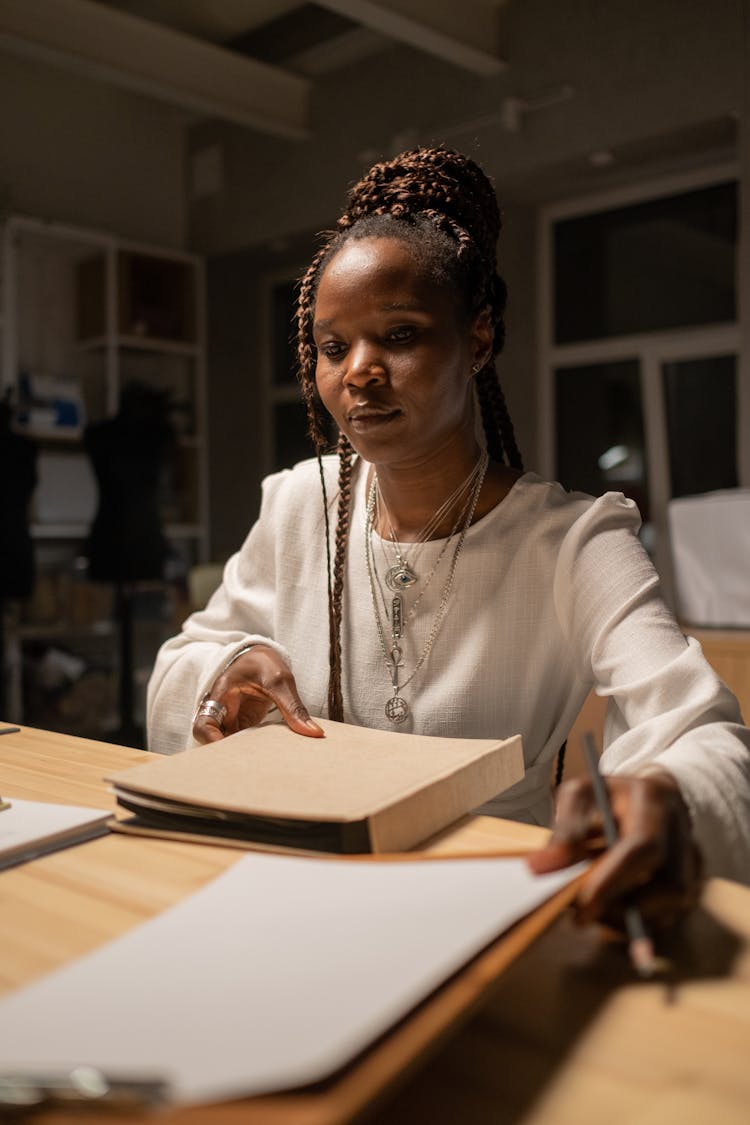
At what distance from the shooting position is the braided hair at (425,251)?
1.00 metres

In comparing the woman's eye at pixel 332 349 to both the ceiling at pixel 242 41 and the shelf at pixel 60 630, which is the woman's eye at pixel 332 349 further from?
the shelf at pixel 60 630

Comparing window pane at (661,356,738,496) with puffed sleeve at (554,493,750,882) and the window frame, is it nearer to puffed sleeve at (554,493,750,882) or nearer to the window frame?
the window frame

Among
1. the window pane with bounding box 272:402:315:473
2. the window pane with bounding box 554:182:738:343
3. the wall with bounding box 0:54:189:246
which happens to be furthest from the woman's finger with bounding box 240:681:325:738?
the window pane with bounding box 272:402:315:473

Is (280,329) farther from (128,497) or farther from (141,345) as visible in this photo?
(128,497)

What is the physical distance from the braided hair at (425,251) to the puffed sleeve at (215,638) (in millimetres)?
116

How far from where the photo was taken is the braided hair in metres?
1.00

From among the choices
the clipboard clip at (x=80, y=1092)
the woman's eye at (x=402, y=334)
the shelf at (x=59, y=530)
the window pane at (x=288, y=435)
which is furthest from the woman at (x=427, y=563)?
the window pane at (x=288, y=435)

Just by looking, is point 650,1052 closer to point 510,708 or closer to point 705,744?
point 705,744

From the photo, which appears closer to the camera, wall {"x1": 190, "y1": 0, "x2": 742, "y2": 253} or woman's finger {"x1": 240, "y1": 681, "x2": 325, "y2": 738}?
woman's finger {"x1": 240, "y1": 681, "x2": 325, "y2": 738}

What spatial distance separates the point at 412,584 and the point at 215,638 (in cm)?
25

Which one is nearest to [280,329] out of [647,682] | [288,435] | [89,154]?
[288,435]

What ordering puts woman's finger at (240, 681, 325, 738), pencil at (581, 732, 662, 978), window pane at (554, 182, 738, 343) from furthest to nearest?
window pane at (554, 182, 738, 343) → woman's finger at (240, 681, 325, 738) → pencil at (581, 732, 662, 978)

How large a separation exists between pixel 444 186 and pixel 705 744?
670 millimetres

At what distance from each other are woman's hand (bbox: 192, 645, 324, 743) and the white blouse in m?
0.04
